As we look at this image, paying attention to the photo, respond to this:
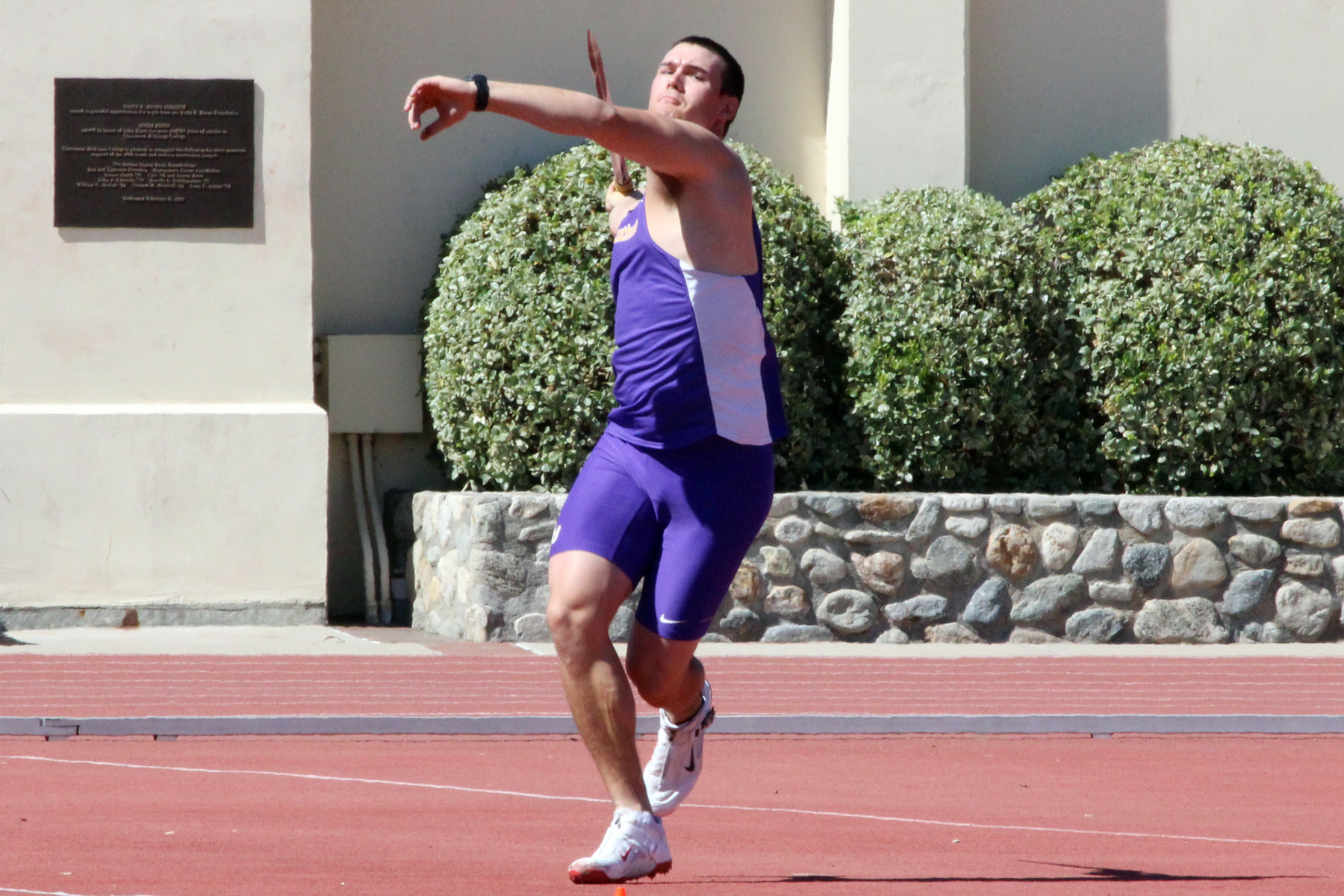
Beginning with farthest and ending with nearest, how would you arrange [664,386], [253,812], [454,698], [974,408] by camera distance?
[974,408]
[454,698]
[253,812]
[664,386]

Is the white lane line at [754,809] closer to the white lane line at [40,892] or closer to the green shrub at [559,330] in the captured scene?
the white lane line at [40,892]

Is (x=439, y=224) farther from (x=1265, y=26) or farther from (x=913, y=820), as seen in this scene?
(x=913, y=820)

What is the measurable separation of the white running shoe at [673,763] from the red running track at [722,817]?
0.60 feet

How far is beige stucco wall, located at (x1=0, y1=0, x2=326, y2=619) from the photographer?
970cm

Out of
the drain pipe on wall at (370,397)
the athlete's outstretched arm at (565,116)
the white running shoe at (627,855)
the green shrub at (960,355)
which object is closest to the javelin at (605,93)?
the athlete's outstretched arm at (565,116)

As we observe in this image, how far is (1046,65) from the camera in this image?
37.7 ft

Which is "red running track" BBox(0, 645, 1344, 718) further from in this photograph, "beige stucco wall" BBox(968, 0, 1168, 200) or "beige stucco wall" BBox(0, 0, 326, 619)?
"beige stucco wall" BBox(968, 0, 1168, 200)

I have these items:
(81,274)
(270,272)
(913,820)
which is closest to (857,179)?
Answer: (270,272)

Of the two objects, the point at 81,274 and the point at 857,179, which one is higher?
the point at 857,179

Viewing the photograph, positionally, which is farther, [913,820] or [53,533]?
[53,533]

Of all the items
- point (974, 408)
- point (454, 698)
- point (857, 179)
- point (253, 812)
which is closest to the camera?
point (253, 812)

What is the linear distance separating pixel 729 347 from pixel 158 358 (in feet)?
20.9

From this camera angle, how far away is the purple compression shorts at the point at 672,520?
4227 millimetres

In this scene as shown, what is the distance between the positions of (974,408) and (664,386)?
18.7 feet
